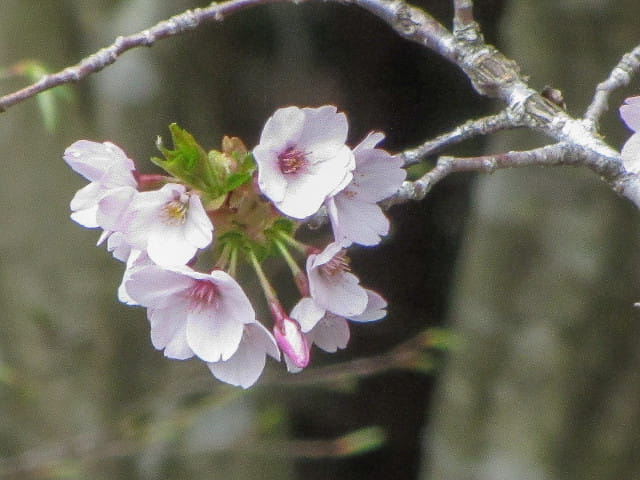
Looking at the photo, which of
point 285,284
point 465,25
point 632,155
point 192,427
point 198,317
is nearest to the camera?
point 632,155

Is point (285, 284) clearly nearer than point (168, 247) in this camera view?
No

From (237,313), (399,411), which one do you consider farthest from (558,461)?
(237,313)

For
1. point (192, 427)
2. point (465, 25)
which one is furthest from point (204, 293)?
point (192, 427)

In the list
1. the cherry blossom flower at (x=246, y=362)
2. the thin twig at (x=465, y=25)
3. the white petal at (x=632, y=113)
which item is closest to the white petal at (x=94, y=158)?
the cherry blossom flower at (x=246, y=362)

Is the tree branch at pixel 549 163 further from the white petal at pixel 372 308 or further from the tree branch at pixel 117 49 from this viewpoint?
the tree branch at pixel 117 49

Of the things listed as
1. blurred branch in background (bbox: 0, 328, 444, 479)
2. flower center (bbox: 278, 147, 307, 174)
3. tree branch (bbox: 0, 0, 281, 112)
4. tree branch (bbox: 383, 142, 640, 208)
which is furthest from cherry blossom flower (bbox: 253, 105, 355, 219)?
blurred branch in background (bbox: 0, 328, 444, 479)

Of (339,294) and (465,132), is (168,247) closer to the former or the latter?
(339,294)
